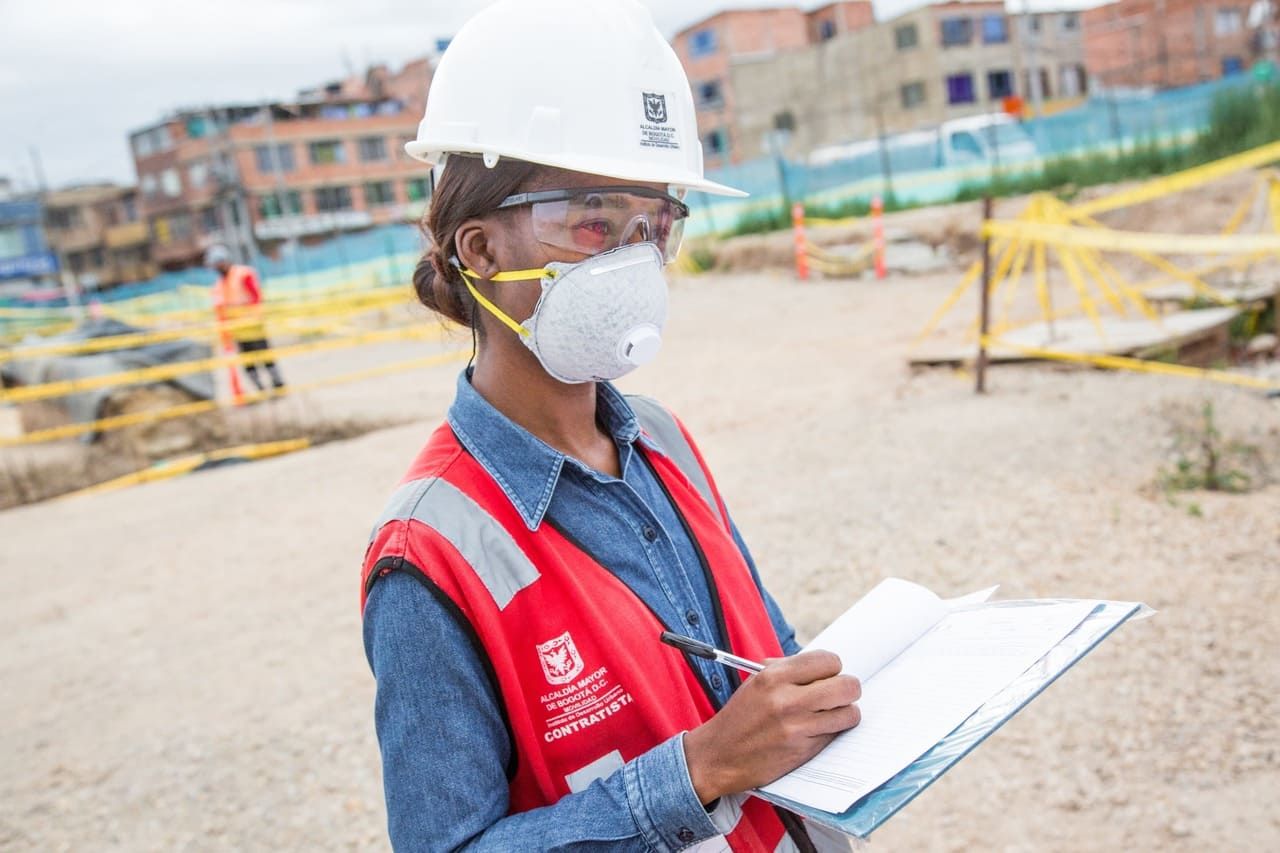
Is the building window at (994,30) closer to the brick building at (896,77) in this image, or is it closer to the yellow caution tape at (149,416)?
the brick building at (896,77)

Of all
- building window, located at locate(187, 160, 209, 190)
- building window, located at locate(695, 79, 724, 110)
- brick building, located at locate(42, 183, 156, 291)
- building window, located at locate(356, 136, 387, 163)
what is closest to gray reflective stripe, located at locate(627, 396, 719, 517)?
building window, located at locate(695, 79, 724, 110)

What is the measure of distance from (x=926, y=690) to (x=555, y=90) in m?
0.95

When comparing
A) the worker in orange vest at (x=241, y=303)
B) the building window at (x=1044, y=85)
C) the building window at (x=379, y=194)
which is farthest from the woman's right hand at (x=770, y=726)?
the building window at (x=379, y=194)

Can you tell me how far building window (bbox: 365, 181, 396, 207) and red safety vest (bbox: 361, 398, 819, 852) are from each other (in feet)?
199

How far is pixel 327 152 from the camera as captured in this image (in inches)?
2251

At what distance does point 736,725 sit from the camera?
3.80 feet

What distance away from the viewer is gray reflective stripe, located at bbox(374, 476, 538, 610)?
120 centimetres

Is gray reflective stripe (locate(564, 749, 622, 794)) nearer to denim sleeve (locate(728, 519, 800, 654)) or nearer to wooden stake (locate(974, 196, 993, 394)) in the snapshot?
denim sleeve (locate(728, 519, 800, 654))

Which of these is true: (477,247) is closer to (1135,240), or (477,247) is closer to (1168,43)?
(1135,240)

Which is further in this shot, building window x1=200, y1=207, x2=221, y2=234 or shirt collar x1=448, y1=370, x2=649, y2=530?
building window x1=200, y1=207, x2=221, y2=234

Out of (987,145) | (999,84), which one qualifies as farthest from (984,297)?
(999,84)

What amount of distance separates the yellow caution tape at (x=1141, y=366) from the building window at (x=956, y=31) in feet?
135

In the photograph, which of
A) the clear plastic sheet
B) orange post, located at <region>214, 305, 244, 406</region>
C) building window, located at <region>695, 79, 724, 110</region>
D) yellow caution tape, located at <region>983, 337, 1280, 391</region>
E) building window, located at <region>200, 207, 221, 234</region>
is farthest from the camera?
building window, located at <region>200, 207, 221, 234</region>

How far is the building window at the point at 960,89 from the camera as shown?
44.3 m
